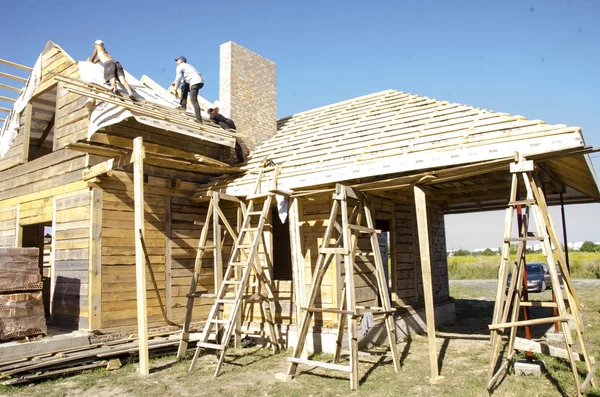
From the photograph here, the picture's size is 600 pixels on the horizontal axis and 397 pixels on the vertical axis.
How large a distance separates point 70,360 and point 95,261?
6.01ft

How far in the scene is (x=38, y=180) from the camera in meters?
10.8

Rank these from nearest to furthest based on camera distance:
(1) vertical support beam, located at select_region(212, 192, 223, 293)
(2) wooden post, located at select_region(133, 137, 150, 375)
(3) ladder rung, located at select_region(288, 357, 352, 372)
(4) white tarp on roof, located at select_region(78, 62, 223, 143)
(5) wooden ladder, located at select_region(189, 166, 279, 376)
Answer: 1. (3) ladder rung, located at select_region(288, 357, 352, 372)
2. (2) wooden post, located at select_region(133, 137, 150, 375)
3. (5) wooden ladder, located at select_region(189, 166, 279, 376)
4. (4) white tarp on roof, located at select_region(78, 62, 223, 143)
5. (1) vertical support beam, located at select_region(212, 192, 223, 293)

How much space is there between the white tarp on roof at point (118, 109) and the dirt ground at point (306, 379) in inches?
181

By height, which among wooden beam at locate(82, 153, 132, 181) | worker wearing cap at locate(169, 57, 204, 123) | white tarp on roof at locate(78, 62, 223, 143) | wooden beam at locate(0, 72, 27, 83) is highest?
wooden beam at locate(0, 72, 27, 83)

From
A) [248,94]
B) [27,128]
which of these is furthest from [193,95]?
[27,128]

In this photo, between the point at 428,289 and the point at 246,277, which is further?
the point at 246,277

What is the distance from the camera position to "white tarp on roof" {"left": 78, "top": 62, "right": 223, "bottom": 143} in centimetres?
897

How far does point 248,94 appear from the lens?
527 inches

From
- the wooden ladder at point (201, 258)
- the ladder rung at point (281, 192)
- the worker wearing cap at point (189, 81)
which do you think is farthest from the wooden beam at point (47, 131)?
the ladder rung at point (281, 192)

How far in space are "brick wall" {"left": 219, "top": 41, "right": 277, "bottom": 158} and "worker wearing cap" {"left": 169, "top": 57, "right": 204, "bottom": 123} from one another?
118 centimetres

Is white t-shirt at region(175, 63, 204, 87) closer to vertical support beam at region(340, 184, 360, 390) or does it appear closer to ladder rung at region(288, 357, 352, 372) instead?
vertical support beam at region(340, 184, 360, 390)

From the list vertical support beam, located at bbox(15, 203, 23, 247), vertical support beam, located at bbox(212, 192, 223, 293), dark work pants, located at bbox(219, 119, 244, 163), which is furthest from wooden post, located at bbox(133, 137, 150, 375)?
vertical support beam, located at bbox(15, 203, 23, 247)

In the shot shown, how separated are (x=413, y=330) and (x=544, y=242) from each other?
5120 mm

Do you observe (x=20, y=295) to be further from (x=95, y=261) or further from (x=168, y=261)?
(x=168, y=261)
